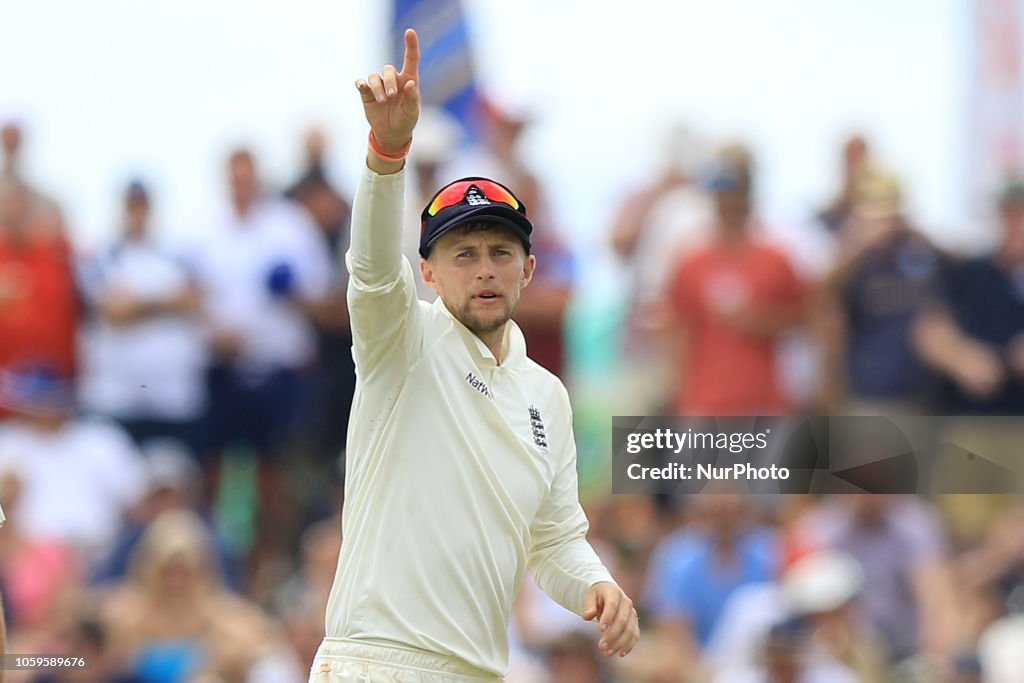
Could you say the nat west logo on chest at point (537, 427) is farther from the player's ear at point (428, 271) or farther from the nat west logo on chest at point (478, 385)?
the player's ear at point (428, 271)

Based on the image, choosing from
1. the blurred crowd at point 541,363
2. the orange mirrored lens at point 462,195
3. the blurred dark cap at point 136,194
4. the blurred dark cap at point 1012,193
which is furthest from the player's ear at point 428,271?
the blurred dark cap at point 1012,193

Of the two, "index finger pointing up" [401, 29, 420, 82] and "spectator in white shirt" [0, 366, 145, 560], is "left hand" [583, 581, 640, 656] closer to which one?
"index finger pointing up" [401, 29, 420, 82]

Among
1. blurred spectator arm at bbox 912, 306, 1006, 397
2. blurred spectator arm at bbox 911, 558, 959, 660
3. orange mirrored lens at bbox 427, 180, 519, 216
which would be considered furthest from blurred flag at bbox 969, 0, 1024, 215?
orange mirrored lens at bbox 427, 180, 519, 216

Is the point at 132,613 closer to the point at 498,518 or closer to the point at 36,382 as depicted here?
the point at 36,382

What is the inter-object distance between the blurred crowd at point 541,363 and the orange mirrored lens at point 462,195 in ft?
15.7

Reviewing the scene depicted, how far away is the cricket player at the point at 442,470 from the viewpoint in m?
4.92

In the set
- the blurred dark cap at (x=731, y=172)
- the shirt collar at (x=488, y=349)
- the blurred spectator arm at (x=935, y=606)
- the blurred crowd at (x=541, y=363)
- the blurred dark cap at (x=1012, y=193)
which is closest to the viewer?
the shirt collar at (x=488, y=349)

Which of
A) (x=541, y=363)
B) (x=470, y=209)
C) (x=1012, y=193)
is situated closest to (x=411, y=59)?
(x=470, y=209)

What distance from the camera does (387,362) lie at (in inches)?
197

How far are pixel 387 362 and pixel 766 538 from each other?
539 cm

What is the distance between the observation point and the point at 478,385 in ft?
16.8

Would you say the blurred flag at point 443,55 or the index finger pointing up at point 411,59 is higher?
the blurred flag at point 443,55

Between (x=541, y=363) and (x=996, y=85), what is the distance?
8.13 metres

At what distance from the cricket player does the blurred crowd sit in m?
4.75
